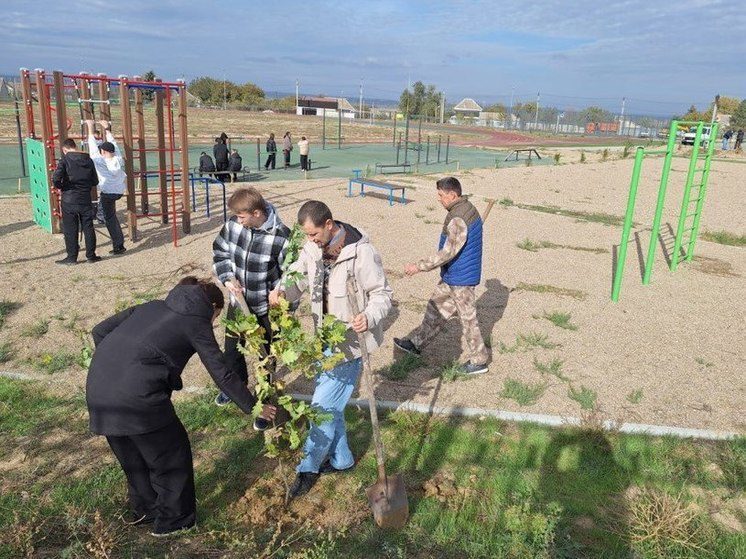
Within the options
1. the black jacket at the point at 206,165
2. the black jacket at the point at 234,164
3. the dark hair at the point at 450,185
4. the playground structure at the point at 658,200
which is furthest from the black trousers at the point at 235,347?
the black jacket at the point at 234,164

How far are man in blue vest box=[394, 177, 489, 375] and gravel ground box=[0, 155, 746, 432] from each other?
8.8 inches

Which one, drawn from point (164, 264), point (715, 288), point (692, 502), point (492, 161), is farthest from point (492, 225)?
point (492, 161)

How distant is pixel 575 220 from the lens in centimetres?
1259

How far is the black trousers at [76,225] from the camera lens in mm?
7539

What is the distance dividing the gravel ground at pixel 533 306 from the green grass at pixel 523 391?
0.15 ft

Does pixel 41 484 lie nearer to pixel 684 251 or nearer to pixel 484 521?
pixel 484 521

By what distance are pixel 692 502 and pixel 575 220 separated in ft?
31.8

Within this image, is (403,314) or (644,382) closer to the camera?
(644,382)

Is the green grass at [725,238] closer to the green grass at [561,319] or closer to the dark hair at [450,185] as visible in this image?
the green grass at [561,319]

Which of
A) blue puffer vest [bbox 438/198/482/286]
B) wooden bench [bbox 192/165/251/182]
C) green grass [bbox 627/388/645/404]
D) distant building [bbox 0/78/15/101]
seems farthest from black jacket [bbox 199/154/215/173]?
green grass [bbox 627/388/645/404]

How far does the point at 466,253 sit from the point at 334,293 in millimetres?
1957

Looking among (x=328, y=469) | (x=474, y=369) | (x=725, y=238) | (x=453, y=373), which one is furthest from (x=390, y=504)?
(x=725, y=238)

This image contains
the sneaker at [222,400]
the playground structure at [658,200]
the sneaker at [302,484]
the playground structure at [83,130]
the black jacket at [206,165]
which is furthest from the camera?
the black jacket at [206,165]

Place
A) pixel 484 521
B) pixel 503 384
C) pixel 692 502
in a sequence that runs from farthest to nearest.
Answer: pixel 503 384 → pixel 692 502 → pixel 484 521
